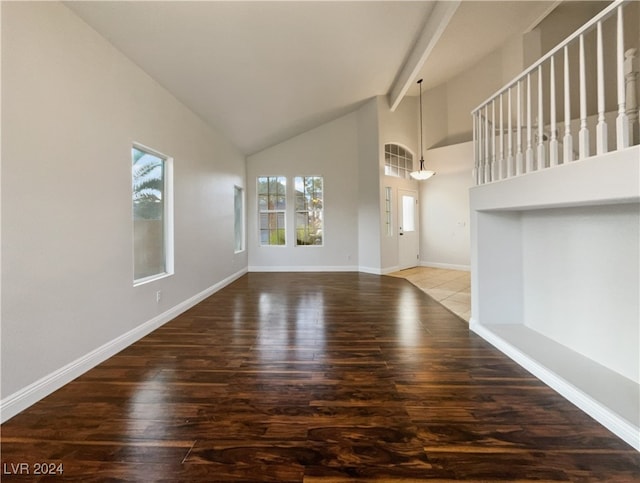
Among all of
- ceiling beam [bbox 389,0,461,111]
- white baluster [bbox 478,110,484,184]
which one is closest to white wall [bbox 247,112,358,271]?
ceiling beam [bbox 389,0,461,111]

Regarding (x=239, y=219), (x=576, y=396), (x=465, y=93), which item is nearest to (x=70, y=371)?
(x=576, y=396)

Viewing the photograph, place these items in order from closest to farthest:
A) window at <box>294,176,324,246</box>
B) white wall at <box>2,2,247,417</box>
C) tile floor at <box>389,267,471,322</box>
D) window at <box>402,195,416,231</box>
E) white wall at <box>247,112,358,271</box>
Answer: white wall at <box>2,2,247,417</box>
tile floor at <box>389,267,471,322</box>
white wall at <box>247,112,358,271</box>
window at <box>294,176,324,246</box>
window at <box>402,195,416,231</box>

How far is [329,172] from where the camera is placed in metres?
7.08

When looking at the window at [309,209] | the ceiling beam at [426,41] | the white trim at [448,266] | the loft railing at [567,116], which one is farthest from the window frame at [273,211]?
the loft railing at [567,116]

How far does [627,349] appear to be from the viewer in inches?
74.0

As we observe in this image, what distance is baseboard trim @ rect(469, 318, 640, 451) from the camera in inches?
56.2

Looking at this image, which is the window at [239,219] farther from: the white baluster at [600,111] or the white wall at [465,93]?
the white baluster at [600,111]

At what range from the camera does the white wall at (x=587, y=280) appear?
1.87 meters

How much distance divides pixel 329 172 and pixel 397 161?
5.69 feet

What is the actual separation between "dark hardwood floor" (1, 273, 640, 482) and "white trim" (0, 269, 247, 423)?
6cm

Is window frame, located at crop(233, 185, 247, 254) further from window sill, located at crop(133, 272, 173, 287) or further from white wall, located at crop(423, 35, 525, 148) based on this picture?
white wall, located at crop(423, 35, 525, 148)

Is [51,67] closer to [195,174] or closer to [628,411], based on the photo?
[195,174]

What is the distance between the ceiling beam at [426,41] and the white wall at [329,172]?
171cm

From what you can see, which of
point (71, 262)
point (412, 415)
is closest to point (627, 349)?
point (412, 415)
